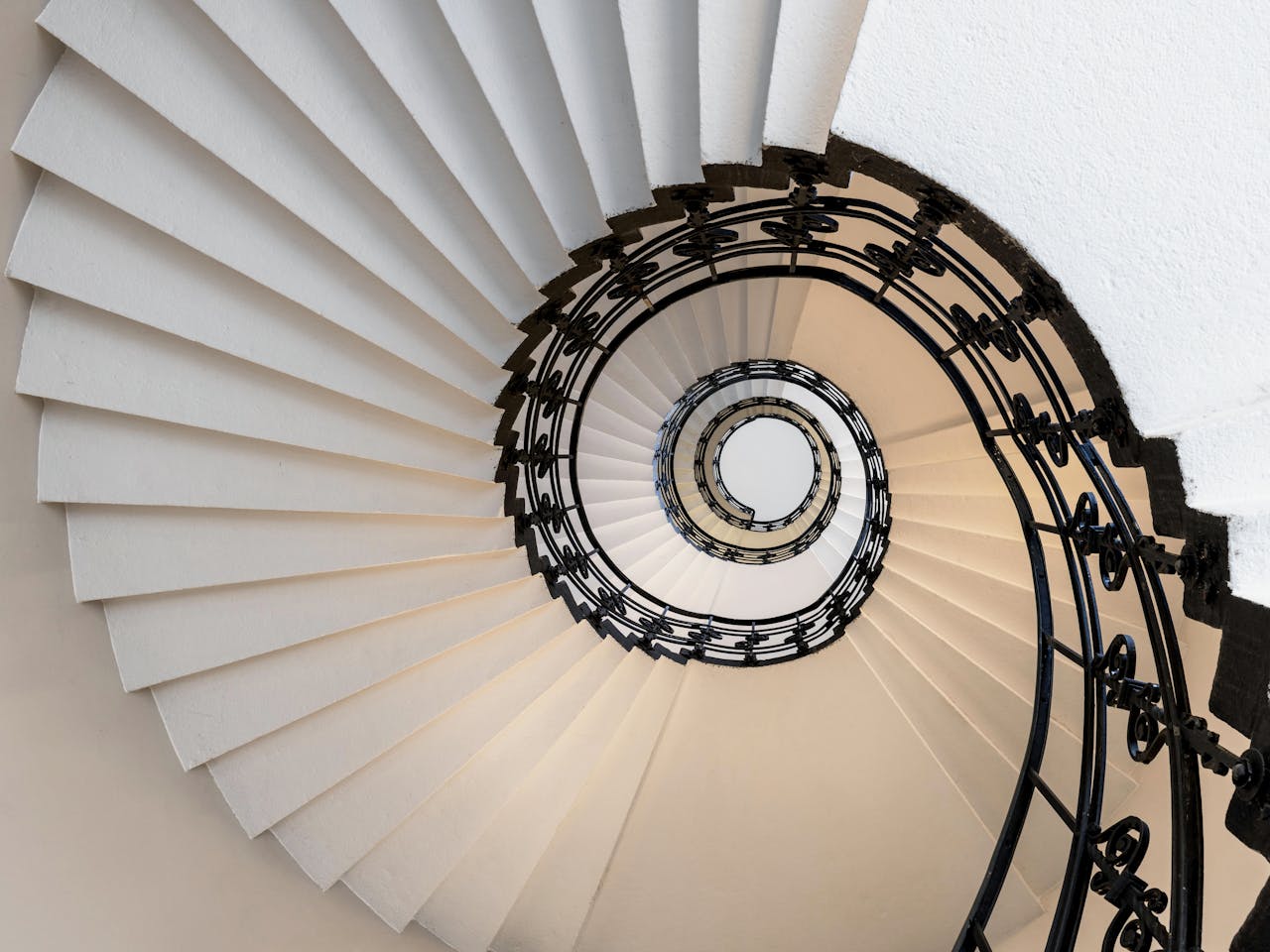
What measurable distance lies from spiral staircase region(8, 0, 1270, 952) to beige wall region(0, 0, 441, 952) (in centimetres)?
10

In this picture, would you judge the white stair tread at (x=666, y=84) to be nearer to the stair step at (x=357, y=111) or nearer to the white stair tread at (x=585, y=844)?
the stair step at (x=357, y=111)

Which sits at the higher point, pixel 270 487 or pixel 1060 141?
pixel 1060 141

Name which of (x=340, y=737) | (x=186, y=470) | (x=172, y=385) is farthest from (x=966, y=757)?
(x=172, y=385)

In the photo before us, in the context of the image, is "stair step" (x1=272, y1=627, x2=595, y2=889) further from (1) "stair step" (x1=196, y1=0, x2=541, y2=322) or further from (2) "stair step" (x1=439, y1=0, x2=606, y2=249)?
(2) "stair step" (x1=439, y1=0, x2=606, y2=249)

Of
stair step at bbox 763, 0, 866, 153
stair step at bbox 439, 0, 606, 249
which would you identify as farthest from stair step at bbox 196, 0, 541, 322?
stair step at bbox 763, 0, 866, 153

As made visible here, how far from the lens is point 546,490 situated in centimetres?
658

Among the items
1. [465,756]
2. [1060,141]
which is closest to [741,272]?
[1060,141]

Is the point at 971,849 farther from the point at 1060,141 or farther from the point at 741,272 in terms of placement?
the point at 1060,141

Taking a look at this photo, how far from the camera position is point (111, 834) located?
11.7 feet

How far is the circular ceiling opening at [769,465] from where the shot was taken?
46.8ft

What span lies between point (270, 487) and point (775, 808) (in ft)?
13.6

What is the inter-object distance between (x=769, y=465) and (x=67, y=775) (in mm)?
12076

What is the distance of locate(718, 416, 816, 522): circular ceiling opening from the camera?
46.8ft

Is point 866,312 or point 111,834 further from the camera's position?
point 866,312
